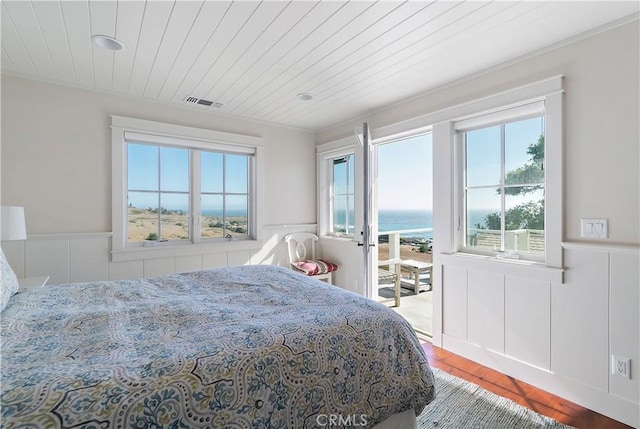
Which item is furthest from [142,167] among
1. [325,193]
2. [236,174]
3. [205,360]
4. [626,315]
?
[626,315]

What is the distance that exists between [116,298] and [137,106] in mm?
2188

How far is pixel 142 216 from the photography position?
322 centimetres

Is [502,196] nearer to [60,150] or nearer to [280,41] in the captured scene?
[280,41]

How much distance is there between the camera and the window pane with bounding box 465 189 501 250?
2.55 meters

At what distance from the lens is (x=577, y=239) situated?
204cm

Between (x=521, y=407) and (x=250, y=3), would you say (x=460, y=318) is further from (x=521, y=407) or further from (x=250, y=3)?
(x=250, y=3)

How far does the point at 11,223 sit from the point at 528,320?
370cm

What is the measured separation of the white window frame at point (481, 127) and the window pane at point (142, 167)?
303 cm

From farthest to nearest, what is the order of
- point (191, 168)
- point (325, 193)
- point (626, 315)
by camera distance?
point (325, 193)
point (191, 168)
point (626, 315)

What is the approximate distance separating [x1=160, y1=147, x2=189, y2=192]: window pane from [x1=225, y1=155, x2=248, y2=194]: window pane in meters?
0.47

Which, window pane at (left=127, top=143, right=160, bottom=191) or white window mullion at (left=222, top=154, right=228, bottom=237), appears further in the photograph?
white window mullion at (left=222, top=154, right=228, bottom=237)

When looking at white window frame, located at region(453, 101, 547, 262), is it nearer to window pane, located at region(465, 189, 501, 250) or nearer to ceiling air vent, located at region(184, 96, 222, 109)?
window pane, located at region(465, 189, 501, 250)

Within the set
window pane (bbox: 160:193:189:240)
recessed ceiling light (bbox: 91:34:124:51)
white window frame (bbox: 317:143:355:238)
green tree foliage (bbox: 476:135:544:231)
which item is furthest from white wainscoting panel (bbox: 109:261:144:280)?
green tree foliage (bbox: 476:135:544:231)

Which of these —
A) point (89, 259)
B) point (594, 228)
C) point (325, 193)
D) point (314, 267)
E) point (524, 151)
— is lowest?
point (314, 267)
